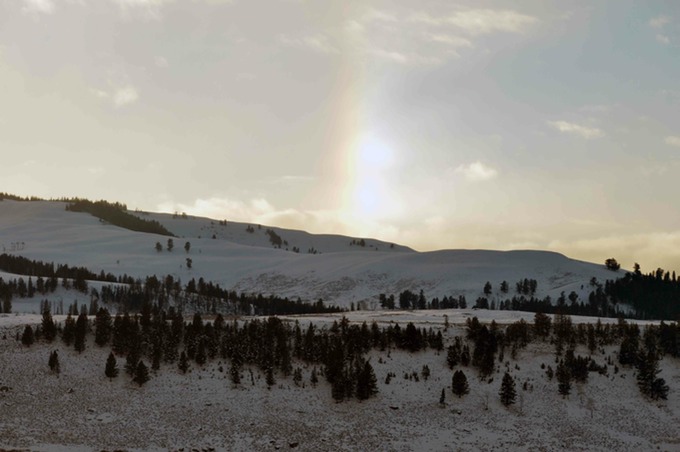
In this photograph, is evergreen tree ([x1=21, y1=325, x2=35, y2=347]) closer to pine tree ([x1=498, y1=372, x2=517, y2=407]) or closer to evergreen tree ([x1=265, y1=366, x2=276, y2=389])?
evergreen tree ([x1=265, y1=366, x2=276, y2=389])

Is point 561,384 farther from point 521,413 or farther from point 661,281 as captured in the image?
point 661,281

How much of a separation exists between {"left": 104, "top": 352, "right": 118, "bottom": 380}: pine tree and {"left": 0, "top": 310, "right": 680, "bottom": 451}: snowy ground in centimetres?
63

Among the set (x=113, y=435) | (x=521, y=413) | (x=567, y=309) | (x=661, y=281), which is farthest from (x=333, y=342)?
(x=661, y=281)

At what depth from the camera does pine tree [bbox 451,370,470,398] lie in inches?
2662

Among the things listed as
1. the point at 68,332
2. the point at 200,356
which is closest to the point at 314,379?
the point at 200,356

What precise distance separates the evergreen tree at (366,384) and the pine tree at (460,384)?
712cm

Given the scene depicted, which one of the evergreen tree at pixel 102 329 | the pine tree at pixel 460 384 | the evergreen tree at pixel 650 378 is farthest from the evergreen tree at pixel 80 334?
the evergreen tree at pixel 650 378

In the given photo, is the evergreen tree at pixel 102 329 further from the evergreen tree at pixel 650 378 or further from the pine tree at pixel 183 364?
the evergreen tree at pixel 650 378

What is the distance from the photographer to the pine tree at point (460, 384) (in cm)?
6762

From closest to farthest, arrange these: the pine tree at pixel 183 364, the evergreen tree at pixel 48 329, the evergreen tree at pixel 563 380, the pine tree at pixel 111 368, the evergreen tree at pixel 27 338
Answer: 1. the pine tree at pixel 111 368
2. the evergreen tree at pixel 563 380
3. the pine tree at pixel 183 364
4. the evergreen tree at pixel 27 338
5. the evergreen tree at pixel 48 329

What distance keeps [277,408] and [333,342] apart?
13.4m

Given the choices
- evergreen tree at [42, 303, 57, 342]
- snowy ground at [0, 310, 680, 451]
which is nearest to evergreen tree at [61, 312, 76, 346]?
evergreen tree at [42, 303, 57, 342]

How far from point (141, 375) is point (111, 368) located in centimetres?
A: 307

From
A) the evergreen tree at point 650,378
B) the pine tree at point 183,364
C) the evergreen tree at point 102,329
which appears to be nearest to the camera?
the evergreen tree at point 650,378
